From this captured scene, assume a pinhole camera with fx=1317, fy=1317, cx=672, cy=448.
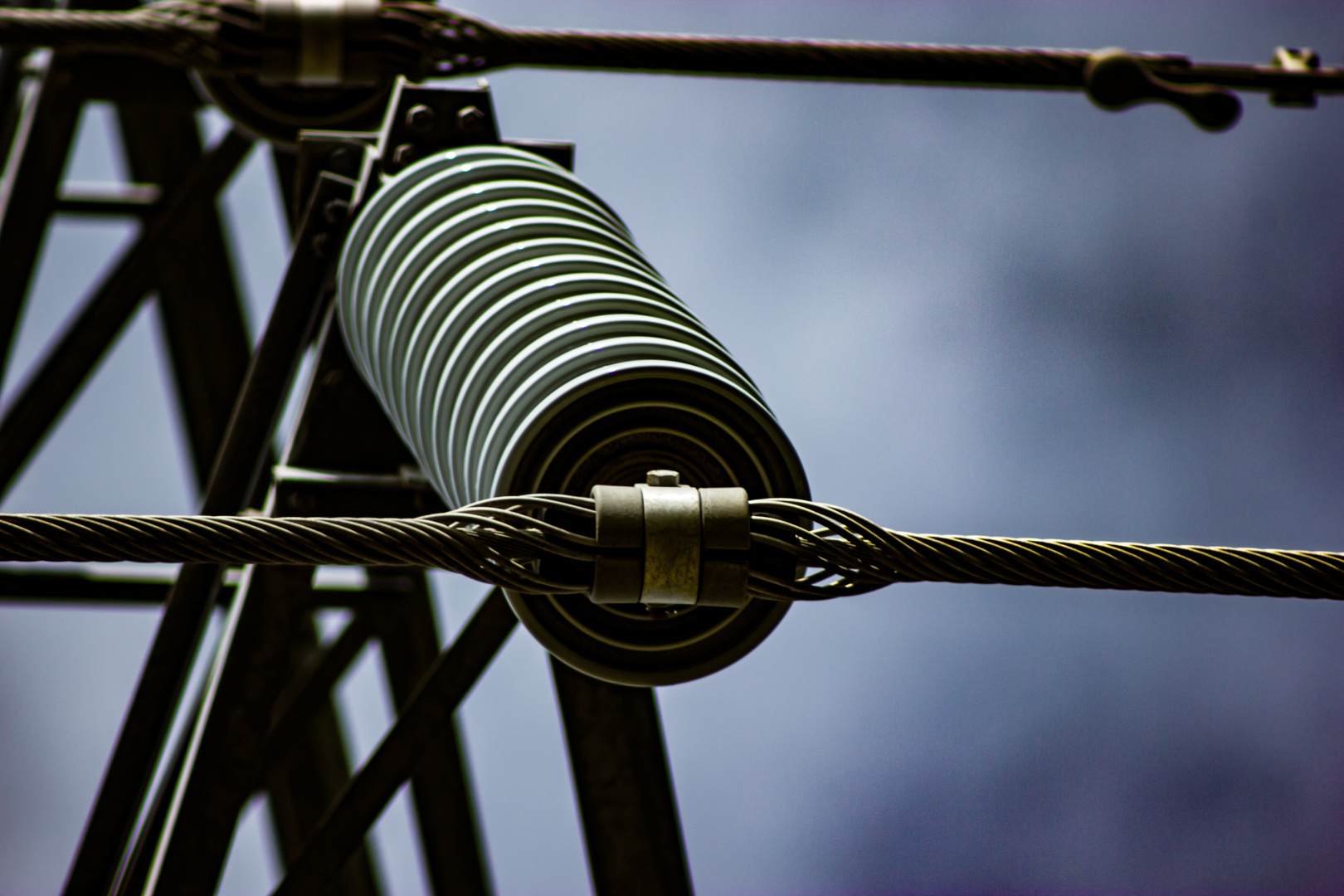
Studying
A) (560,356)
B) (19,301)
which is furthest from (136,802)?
(19,301)

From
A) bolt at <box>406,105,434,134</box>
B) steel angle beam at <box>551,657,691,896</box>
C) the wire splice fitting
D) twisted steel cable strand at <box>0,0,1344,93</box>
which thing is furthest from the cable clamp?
the wire splice fitting

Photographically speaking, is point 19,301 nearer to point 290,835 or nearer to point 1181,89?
point 290,835

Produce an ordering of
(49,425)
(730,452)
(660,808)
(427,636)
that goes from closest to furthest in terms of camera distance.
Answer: (730,452), (660,808), (49,425), (427,636)

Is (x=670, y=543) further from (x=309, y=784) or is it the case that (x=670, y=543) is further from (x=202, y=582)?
(x=309, y=784)

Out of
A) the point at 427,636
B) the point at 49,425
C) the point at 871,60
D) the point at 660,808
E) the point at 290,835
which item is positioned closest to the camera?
the point at 660,808

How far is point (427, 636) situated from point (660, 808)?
4325mm

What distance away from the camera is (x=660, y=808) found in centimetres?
492

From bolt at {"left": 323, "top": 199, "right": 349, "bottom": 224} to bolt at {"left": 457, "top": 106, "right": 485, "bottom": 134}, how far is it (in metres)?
0.60

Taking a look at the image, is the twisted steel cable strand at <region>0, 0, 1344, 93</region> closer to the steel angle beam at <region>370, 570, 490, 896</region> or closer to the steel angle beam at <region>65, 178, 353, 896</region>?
the steel angle beam at <region>65, 178, 353, 896</region>

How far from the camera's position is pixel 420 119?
205 inches

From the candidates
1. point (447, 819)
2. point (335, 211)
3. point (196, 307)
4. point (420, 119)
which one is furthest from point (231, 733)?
point (196, 307)

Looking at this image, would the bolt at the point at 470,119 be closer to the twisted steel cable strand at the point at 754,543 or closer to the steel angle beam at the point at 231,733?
the steel angle beam at the point at 231,733

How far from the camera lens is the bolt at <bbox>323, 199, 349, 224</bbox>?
17.6ft

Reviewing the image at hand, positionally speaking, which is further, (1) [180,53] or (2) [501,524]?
(1) [180,53]
